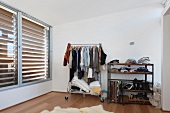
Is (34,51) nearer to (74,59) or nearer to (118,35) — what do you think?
(74,59)

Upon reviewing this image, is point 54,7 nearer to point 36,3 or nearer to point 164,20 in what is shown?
point 36,3

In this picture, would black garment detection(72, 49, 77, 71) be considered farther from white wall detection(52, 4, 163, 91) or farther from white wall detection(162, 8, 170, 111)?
white wall detection(162, 8, 170, 111)

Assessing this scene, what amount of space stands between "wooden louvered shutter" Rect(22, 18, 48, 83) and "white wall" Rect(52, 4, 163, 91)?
401 millimetres

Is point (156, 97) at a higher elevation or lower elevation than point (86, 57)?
lower

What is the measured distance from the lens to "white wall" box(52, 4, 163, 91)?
14.2ft

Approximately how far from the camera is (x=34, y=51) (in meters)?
4.35

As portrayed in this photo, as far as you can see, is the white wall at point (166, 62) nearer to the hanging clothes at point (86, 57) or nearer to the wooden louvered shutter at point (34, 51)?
the hanging clothes at point (86, 57)

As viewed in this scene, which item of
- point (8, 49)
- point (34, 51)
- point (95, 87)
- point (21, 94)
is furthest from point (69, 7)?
point (21, 94)

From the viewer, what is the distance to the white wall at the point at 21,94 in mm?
3133

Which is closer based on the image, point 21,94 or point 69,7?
point 21,94

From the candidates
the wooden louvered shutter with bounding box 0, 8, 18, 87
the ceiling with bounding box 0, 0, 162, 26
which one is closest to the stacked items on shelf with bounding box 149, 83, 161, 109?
the ceiling with bounding box 0, 0, 162, 26

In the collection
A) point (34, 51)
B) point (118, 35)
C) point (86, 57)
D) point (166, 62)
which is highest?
point (118, 35)

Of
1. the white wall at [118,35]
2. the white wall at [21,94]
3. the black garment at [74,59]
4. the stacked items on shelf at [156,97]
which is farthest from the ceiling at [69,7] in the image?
the stacked items on shelf at [156,97]

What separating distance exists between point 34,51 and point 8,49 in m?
1.00
